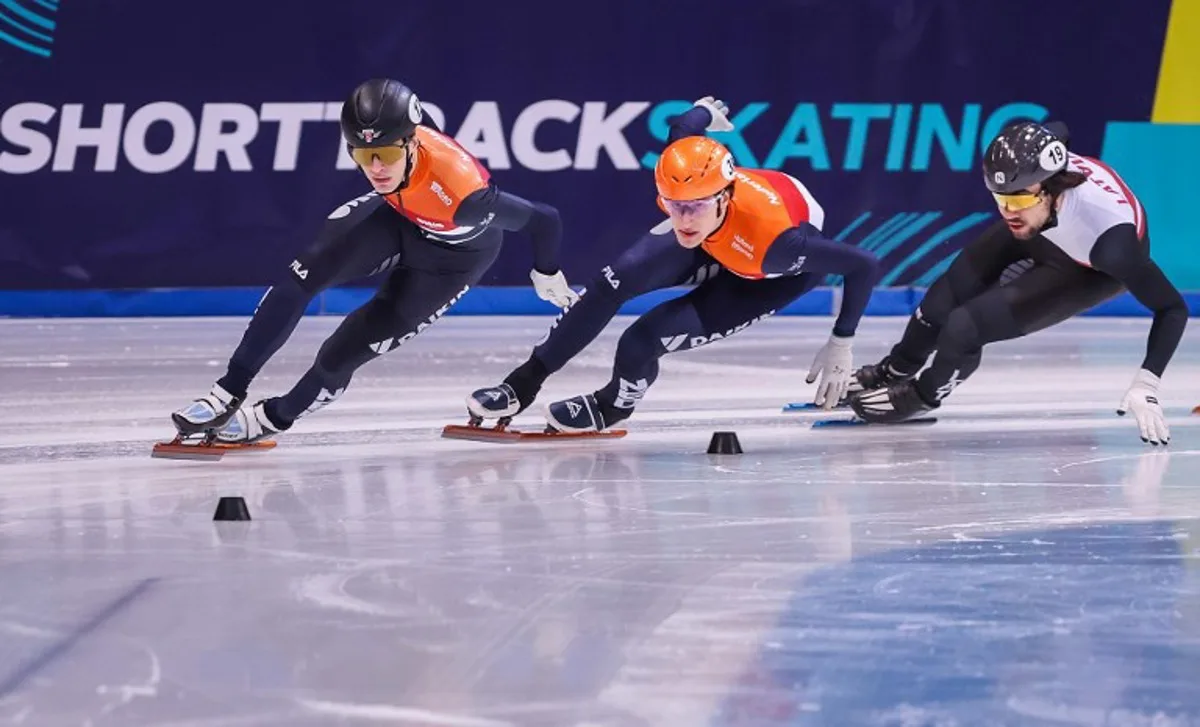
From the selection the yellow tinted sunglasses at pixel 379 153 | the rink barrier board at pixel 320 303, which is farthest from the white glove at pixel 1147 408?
the rink barrier board at pixel 320 303

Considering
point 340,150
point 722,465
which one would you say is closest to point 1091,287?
point 722,465

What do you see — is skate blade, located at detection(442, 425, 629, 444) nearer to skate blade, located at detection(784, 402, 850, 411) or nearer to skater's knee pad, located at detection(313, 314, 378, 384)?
skater's knee pad, located at detection(313, 314, 378, 384)

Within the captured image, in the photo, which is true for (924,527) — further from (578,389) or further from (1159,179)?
(1159,179)

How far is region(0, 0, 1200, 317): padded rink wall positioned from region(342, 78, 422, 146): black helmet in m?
3.94

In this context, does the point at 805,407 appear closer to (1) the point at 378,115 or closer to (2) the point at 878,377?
(2) the point at 878,377

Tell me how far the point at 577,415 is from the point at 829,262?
0.90m

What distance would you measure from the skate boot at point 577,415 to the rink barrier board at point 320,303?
346cm

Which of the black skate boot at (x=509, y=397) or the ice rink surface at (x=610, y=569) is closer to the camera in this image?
the ice rink surface at (x=610, y=569)

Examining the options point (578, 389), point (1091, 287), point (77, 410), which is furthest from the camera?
point (578, 389)

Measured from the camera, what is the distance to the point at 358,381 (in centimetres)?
700

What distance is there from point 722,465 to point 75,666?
8.20 ft

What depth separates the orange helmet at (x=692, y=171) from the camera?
5352mm

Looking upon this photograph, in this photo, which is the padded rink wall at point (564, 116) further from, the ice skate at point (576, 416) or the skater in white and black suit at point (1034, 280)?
the ice skate at point (576, 416)

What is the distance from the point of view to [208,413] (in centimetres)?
540
